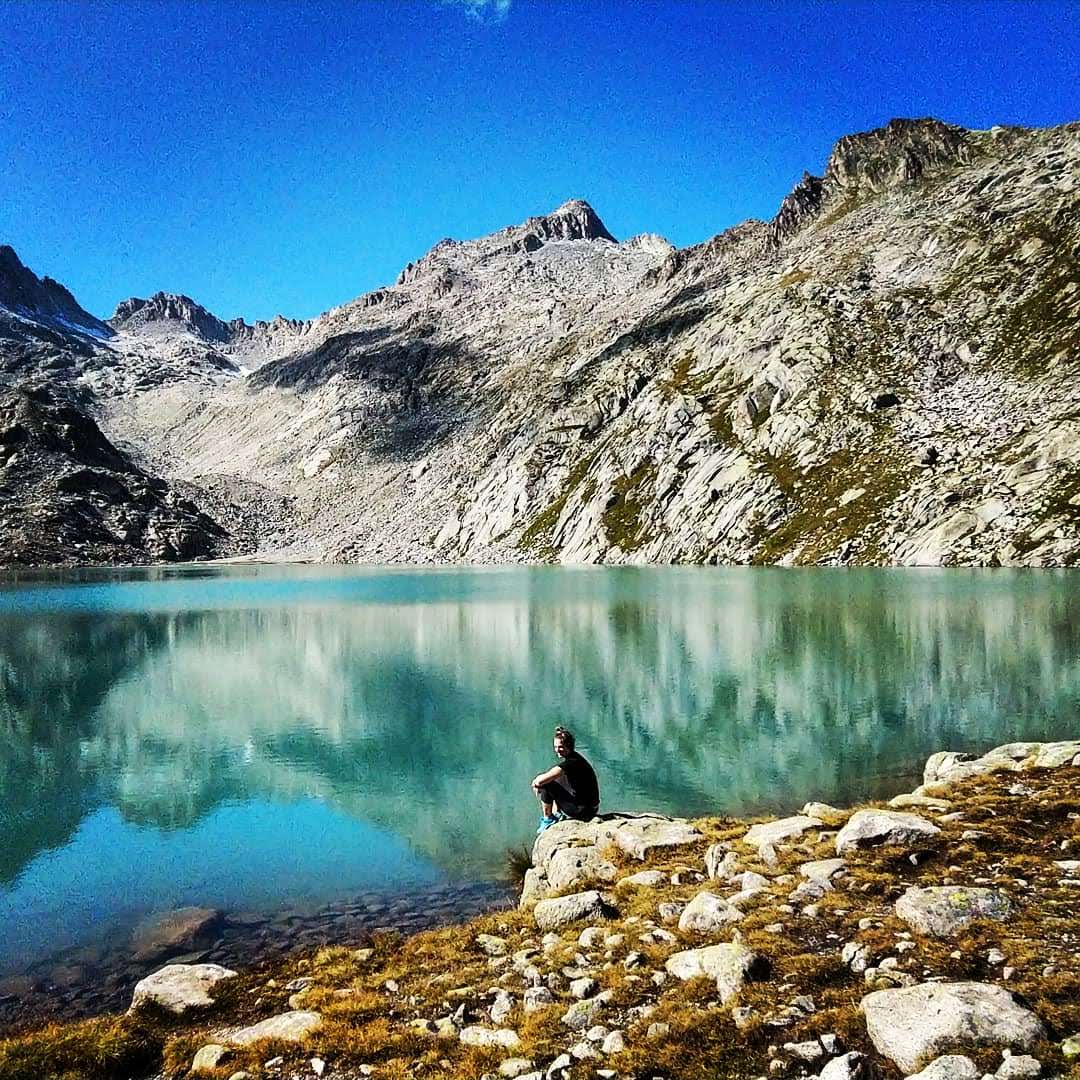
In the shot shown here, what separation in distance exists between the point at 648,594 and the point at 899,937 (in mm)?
67533

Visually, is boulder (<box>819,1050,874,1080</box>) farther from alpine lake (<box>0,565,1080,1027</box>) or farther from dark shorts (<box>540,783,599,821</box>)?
dark shorts (<box>540,783,599,821</box>)

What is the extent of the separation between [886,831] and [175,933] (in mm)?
12638

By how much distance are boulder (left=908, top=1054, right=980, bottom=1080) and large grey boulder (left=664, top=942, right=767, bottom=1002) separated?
228cm

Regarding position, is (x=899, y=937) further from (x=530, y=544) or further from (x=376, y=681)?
(x=530, y=544)

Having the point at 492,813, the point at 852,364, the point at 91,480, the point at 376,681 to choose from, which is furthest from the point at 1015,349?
the point at 91,480

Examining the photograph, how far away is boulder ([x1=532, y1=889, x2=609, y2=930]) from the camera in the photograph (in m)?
11.6

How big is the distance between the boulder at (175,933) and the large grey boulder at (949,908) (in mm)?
11626

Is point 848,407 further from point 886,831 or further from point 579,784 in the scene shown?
point 886,831

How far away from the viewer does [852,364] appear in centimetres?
13550

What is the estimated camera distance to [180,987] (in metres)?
10.8

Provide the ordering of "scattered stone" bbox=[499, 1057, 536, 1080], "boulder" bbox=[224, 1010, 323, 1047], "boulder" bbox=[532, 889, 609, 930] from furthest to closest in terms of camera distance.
A: "boulder" bbox=[532, 889, 609, 930], "boulder" bbox=[224, 1010, 323, 1047], "scattered stone" bbox=[499, 1057, 536, 1080]

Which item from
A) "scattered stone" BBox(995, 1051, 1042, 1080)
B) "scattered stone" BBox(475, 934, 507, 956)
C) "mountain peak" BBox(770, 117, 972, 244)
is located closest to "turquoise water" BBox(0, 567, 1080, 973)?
"scattered stone" BBox(475, 934, 507, 956)

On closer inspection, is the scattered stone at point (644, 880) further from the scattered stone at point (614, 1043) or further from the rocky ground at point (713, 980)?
the scattered stone at point (614, 1043)

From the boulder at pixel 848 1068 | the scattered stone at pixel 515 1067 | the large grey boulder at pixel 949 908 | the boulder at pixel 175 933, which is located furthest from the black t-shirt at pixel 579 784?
the boulder at pixel 848 1068
